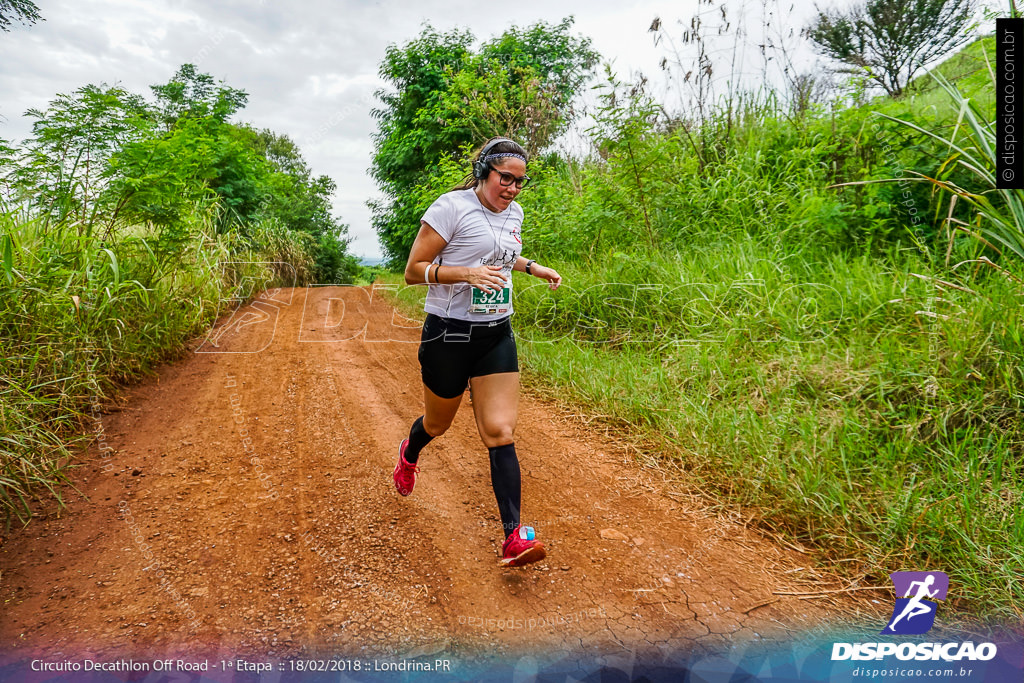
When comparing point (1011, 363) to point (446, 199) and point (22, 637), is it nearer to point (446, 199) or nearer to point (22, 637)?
point (446, 199)

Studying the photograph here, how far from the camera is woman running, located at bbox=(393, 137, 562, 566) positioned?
8.07 ft

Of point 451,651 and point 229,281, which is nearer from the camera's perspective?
point 451,651

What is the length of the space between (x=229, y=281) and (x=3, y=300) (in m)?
5.40

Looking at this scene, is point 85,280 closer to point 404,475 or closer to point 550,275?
point 404,475

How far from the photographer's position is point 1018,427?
110 inches

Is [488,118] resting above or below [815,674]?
above

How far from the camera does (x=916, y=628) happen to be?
209 centimetres

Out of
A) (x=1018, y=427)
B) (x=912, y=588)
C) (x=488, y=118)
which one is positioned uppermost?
(x=488, y=118)

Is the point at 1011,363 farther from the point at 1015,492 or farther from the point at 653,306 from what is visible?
the point at 653,306

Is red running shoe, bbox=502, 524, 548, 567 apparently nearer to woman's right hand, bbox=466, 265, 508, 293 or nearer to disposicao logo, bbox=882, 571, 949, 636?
woman's right hand, bbox=466, 265, 508, 293

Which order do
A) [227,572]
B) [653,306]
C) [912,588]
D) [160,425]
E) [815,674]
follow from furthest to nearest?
[653,306], [160,425], [227,572], [912,588], [815,674]

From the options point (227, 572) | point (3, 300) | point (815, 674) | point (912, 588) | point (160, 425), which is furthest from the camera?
point (160, 425)

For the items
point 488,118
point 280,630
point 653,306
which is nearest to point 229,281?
point 488,118

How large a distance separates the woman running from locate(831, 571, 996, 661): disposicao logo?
137cm
